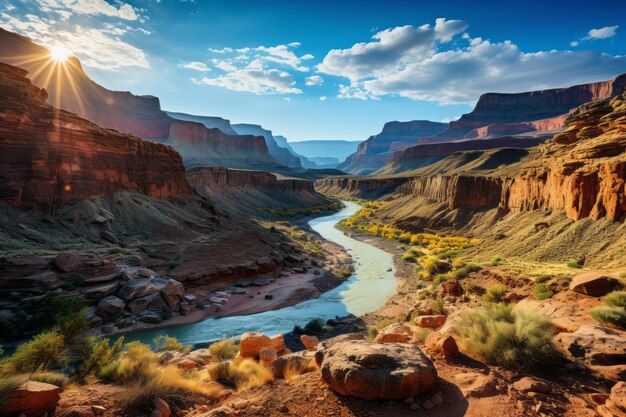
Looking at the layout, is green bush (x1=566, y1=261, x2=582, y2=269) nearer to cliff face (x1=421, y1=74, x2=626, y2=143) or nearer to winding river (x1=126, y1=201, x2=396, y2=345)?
winding river (x1=126, y1=201, x2=396, y2=345)

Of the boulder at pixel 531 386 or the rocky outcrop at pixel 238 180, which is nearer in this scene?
the boulder at pixel 531 386

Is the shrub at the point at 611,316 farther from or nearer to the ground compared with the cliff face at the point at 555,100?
nearer to the ground

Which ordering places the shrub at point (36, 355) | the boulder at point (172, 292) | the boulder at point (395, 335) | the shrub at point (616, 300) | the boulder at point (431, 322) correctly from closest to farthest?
1. the shrub at point (36, 355)
2. the boulder at point (395, 335)
3. the shrub at point (616, 300)
4. the boulder at point (431, 322)
5. the boulder at point (172, 292)

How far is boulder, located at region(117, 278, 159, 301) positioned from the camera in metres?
19.7

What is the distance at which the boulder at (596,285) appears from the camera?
38.6ft

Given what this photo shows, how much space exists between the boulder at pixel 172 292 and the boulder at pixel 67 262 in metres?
5.05

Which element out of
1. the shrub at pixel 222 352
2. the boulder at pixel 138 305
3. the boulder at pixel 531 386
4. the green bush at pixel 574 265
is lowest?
the boulder at pixel 138 305

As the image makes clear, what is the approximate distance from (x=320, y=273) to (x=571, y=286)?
20.5 m

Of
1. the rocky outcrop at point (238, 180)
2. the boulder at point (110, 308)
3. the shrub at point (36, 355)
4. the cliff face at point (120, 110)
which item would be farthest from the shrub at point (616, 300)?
the cliff face at point (120, 110)

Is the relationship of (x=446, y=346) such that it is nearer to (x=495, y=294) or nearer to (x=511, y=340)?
(x=511, y=340)

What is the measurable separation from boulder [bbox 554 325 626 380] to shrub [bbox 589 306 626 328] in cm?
129

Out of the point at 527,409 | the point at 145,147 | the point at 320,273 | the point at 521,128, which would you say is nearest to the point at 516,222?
the point at 320,273

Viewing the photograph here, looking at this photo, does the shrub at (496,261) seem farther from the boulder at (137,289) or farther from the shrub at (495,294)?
the boulder at (137,289)

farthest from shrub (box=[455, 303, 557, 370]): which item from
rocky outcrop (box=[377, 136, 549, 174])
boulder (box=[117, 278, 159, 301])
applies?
rocky outcrop (box=[377, 136, 549, 174])
